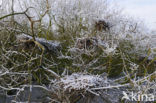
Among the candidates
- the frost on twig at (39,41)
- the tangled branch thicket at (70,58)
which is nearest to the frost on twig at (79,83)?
the tangled branch thicket at (70,58)

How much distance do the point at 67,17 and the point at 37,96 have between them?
1.69 metres

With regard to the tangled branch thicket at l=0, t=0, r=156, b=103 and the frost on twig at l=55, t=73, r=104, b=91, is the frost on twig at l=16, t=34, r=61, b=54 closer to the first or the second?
the tangled branch thicket at l=0, t=0, r=156, b=103

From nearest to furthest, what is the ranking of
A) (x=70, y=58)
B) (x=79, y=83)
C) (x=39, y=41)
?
1. (x=79, y=83)
2. (x=39, y=41)
3. (x=70, y=58)

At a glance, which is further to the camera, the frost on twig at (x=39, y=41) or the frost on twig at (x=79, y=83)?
the frost on twig at (x=39, y=41)

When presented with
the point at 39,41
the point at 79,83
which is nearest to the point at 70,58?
the point at 39,41

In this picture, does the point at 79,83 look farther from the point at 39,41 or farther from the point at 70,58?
the point at 70,58

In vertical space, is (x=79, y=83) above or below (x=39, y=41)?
below

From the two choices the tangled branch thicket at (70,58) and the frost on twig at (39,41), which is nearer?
the tangled branch thicket at (70,58)

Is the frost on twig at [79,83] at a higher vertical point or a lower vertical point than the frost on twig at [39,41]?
lower

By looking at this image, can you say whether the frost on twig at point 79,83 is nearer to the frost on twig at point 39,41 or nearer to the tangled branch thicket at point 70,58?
the tangled branch thicket at point 70,58

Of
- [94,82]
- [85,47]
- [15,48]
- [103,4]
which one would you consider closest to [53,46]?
[85,47]

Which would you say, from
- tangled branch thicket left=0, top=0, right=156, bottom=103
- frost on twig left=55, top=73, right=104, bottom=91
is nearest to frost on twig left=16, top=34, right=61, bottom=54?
tangled branch thicket left=0, top=0, right=156, bottom=103

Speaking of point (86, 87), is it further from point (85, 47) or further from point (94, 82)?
point (85, 47)

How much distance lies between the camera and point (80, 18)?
303 centimetres
